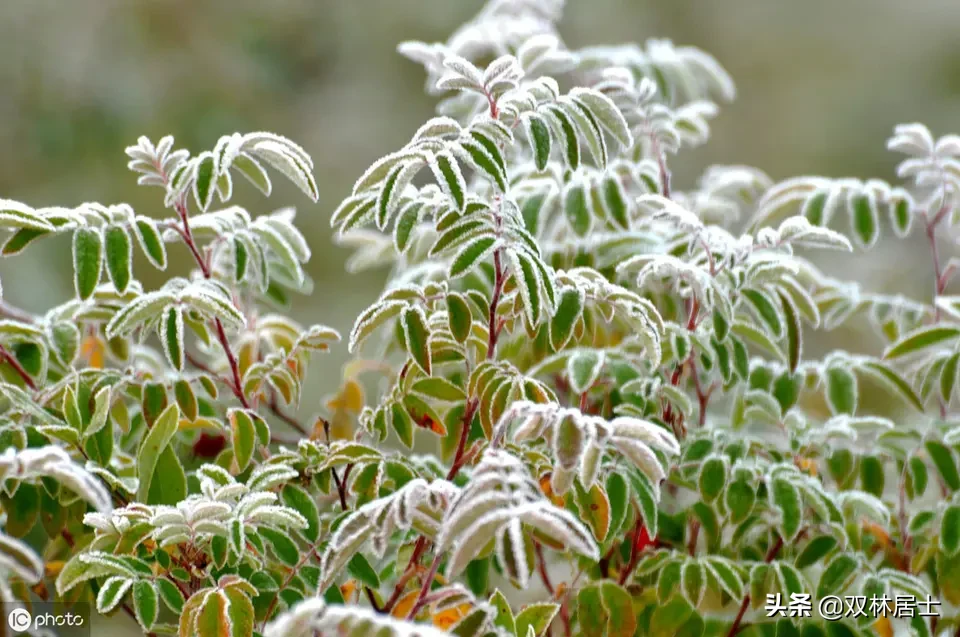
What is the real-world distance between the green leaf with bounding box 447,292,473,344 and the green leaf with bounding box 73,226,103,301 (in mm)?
323

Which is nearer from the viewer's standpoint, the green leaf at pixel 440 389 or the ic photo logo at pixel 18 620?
the ic photo logo at pixel 18 620

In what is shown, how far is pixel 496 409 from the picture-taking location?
0.87m

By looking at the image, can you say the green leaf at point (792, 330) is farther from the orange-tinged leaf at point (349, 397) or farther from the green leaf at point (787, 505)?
the orange-tinged leaf at point (349, 397)

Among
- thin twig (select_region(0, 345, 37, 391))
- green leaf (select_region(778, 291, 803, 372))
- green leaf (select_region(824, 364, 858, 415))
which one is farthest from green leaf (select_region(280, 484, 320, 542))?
green leaf (select_region(824, 364, 858, 415))

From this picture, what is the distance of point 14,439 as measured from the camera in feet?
3.04

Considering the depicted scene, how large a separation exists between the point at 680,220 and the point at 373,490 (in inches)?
16.1

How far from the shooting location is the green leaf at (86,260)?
2.89ft

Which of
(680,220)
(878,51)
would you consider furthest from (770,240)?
(878,51)

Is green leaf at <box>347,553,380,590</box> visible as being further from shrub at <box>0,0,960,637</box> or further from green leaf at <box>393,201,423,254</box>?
green leaf at <box>393,201,423,254</box>

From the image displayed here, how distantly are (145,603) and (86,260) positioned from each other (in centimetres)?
31

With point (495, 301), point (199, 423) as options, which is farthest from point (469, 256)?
point (199, 423)

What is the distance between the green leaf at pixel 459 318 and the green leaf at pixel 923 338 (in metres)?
0.56

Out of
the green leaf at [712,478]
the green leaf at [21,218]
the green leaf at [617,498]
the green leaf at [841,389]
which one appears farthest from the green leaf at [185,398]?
the green leaf at [841,389]

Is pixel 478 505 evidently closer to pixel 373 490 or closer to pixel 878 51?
pixel 373 490
